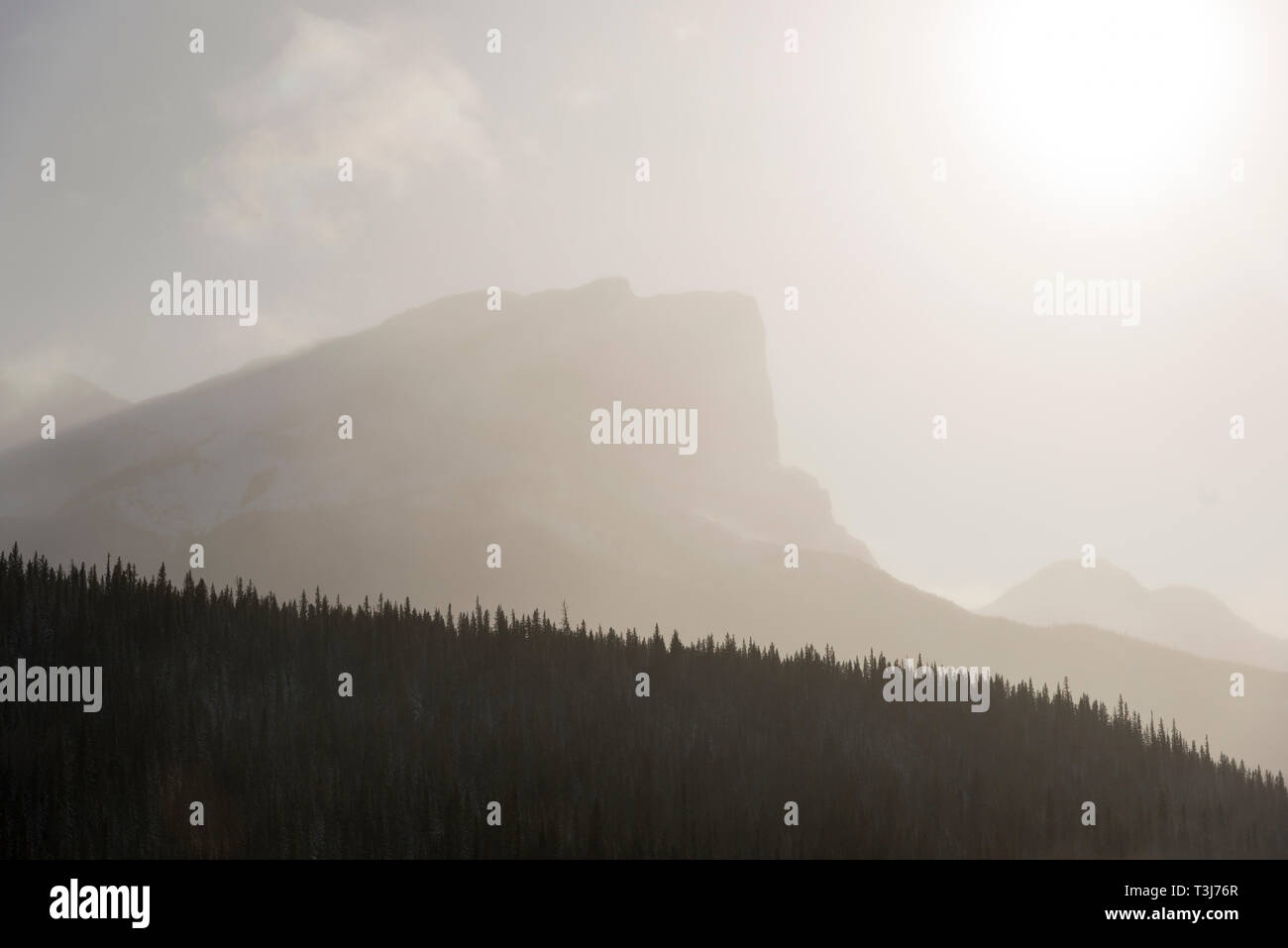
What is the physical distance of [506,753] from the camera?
2494 inches

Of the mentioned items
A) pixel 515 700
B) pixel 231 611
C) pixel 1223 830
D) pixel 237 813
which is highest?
pixel 231 611

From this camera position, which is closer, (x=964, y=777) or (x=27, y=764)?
(x=27, y=764)

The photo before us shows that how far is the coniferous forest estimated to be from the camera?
5344 centimetres

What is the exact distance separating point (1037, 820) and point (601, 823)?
1116 inches

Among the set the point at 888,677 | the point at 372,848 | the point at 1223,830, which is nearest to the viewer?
the point at 372,848

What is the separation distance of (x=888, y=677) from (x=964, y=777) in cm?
1637

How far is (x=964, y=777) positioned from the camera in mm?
74750

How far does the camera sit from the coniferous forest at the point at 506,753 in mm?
53438

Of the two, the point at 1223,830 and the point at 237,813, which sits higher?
the point at 237,813
